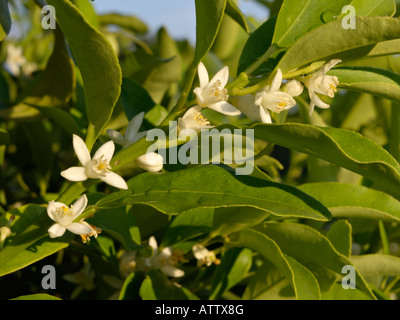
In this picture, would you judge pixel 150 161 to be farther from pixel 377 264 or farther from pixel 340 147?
pixel 377 264

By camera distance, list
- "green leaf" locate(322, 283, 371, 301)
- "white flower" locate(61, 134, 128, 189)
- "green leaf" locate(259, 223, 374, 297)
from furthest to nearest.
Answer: "green leaf" locate(322, 283, 371, 301) → "green leaf" locate(259, 223, 374, 297) → "white flower" locate(61, 134, 128, 189)

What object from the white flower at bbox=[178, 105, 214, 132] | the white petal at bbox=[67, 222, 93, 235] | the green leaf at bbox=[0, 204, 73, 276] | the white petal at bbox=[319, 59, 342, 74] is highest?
the white petal at bbox=[319, 59, 342, 74]

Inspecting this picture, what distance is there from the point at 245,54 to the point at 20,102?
2.26 feet

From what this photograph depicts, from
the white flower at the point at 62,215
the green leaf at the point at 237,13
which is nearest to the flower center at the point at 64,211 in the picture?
the white flower at the point at 62,215

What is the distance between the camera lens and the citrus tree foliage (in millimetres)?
743

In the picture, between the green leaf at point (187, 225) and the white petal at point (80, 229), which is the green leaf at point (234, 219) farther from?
the white petal at point (80, 229)

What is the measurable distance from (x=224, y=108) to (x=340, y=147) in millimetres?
177

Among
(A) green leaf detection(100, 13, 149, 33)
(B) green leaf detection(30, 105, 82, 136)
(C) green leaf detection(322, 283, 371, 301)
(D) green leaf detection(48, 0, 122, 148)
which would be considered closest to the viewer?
(D) green leaf detection(48, 0, 122, 148)

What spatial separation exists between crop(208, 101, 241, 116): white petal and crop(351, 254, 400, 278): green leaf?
478 mm

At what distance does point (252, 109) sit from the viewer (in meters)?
0.76

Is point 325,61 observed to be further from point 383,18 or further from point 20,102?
point 20,102

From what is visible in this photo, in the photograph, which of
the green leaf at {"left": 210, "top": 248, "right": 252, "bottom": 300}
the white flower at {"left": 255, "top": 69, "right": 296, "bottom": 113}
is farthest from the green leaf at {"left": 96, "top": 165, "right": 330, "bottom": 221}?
the green leaf at {"left": 210, "top": 248, "right": 252, "bottom": 300}

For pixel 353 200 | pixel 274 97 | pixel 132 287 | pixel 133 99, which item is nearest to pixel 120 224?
pixel 132 287

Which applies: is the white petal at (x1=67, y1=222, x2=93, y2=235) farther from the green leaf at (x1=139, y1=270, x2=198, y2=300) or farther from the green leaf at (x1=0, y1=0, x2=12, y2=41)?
the green leaf at (x1=0, y1=0, x2=12, y2=41)
